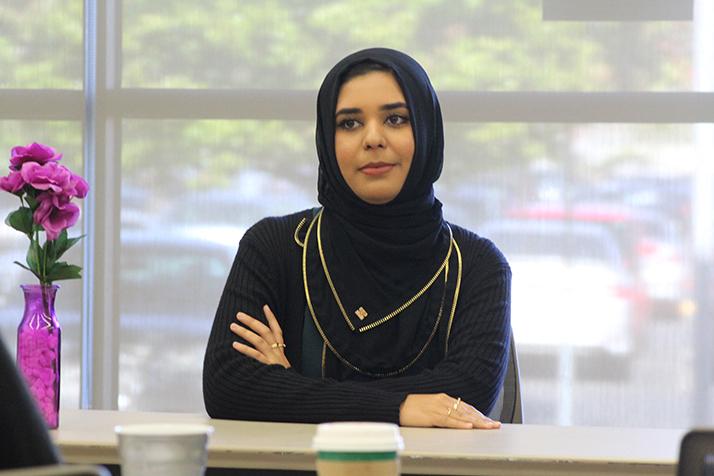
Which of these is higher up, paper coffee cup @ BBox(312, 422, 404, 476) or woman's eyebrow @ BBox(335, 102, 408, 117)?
woman's eyebrow @ BBox(335, 102, 408, 117)

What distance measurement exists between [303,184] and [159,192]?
0.50m

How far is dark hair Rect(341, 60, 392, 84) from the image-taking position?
262cm

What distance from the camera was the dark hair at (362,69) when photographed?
2.62 meters

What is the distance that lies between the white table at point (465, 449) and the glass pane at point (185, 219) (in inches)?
83.2

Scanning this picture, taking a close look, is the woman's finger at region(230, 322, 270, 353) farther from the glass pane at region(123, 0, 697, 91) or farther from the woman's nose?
the glass pane at region(123, 0, 697, 91)

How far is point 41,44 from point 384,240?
2.14 m

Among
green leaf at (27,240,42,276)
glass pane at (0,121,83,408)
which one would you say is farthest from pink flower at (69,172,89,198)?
glass pane at (0,121,83,408)

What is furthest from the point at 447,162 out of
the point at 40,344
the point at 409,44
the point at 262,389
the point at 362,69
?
the point at 40,344

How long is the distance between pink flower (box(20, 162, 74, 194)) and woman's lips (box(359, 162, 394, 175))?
0.66m

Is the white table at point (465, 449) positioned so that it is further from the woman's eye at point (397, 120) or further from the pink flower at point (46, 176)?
the woman's eye at point (397, 120)

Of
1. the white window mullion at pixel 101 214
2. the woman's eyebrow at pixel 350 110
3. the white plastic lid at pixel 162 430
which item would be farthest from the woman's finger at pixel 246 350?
the white window mullion at pixel 101 214

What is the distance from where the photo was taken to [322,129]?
2.66 m

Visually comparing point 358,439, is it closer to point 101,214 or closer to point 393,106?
point 393,106

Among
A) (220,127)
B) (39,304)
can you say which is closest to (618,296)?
(220,127)
